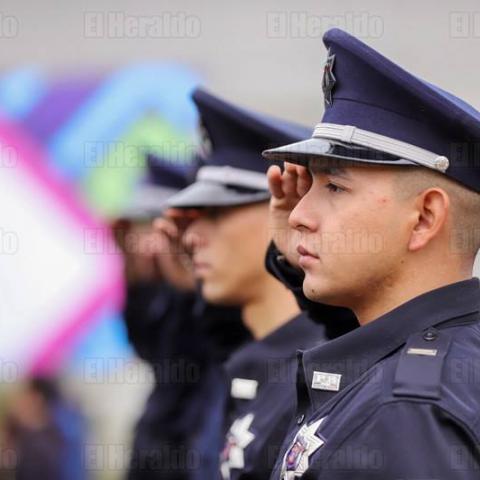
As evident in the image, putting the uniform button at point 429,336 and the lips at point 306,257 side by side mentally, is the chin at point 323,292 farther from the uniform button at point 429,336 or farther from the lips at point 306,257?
the uniform button at point 429,336

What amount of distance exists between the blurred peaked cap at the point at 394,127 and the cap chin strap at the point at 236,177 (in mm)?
1449

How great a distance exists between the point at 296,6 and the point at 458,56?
39.0 inches

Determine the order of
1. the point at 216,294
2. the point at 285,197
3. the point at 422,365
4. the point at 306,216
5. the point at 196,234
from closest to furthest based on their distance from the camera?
the point at 422,365
the point at 306,216
the point at 285,197
the point at 216,294
the point at 196,234

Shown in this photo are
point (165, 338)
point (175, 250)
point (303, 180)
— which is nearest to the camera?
point (303, 180)

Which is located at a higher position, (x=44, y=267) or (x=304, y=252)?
(x=304, y=252)

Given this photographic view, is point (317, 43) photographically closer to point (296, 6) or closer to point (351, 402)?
point (296, 6)

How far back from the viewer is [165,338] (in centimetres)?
588

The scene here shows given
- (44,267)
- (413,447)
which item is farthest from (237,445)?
(44,267)

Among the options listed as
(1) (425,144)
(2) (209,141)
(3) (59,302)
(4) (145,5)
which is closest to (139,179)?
(4) (145,5)

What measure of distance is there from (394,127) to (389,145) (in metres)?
0.05

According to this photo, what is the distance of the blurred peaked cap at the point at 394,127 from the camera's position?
2016mm

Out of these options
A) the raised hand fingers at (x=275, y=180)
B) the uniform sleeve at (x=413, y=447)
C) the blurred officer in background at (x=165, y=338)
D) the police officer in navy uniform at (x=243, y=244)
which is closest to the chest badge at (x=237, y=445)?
the police officer in navy uniform at (x=243, y=244)

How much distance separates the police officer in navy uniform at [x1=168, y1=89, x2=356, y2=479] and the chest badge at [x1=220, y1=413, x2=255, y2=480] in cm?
4

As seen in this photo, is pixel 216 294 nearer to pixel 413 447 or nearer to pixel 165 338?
pixel 413 447
